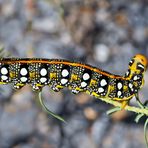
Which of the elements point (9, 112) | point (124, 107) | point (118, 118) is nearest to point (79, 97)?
point (118, 118)

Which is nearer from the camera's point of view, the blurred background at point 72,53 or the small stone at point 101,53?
the blurred background at point 72,53

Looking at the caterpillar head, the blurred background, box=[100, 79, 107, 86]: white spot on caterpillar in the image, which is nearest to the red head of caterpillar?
the caterpillar head

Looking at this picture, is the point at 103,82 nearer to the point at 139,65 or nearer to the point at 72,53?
→ the point at 139,65

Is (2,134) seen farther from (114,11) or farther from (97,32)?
(114,11)

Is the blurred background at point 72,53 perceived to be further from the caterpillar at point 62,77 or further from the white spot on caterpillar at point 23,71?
the white spot on caterpillar at point 23,71

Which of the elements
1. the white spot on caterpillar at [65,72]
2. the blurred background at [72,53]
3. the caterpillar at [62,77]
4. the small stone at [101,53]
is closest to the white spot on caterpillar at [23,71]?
the caterpillar at [62,77]

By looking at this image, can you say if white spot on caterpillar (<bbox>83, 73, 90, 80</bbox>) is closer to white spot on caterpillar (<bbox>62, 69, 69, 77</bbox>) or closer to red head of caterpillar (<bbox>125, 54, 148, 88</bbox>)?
white spot on caterpillar (<bbox>62, 69, 69, 77</bbox>)
